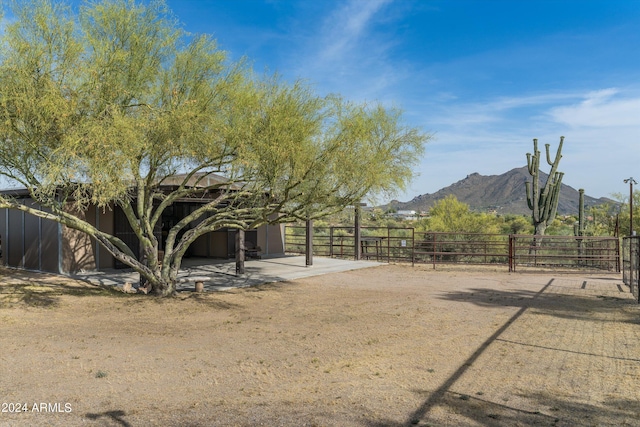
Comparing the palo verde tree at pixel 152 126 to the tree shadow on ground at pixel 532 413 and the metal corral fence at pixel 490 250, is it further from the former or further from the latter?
the metal corral fence at pixel 490 250

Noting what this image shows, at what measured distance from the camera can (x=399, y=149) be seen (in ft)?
38.0

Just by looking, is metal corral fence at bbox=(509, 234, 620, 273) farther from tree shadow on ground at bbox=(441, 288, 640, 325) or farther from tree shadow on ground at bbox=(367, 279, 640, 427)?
tree shadow on ground at bbox=(367, 279, 640, 427)

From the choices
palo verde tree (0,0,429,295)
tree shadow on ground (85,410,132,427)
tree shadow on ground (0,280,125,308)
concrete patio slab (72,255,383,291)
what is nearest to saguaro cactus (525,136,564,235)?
concrete patio slab (72,255,383,291)

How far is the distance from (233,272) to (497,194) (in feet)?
308

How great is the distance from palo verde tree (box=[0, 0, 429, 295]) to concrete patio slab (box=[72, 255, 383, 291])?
2.02 m

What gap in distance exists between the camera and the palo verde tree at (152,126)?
7.72 meters

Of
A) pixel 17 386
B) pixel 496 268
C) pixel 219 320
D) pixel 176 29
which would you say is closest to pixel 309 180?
pixel 219 320

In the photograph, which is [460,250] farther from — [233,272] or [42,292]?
[42,292]

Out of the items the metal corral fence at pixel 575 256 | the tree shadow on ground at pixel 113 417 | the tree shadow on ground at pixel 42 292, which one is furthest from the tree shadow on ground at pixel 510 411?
the metal corral fence at pixel 575 256

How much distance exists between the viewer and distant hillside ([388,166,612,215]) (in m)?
87.6

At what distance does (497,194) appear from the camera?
99.7 m

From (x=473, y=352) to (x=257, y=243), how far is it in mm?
15068

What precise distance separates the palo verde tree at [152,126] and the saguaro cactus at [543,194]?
13.3 m

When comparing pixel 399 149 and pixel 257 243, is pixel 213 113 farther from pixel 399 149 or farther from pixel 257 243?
pixel 257 243
